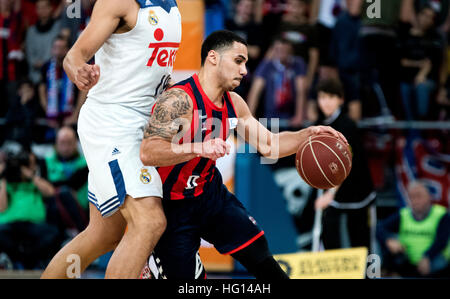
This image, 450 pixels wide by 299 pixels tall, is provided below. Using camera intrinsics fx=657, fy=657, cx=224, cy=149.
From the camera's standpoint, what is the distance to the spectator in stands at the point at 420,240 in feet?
23.4

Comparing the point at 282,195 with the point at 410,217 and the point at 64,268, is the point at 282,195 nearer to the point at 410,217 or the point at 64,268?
the point at 410,217

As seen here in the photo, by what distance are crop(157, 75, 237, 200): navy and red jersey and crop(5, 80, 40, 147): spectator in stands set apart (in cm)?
425

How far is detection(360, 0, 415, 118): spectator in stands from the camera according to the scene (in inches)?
311

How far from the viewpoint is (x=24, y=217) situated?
7.07m

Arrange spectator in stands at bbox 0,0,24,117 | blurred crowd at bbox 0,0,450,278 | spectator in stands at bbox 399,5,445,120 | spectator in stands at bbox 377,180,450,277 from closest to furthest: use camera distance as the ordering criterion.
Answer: spectator in stands at bbox 377,180,450,277, blurred crowd at bbox 0,0,450,278, spectator in stands at bbox 399,5,445,120, spectator in stands at bbox 0,0,24,117

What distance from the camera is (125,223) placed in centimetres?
404

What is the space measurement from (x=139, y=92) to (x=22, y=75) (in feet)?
17.3

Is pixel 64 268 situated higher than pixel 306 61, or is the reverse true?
pixel 306 61

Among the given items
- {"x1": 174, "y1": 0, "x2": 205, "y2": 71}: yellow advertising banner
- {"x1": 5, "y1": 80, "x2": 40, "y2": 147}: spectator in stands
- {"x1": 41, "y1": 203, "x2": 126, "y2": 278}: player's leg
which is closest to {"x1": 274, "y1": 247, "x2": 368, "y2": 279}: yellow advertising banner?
{"x1": 174, "y1": 0, "x2": 205, "y2": 71}: yellow advertising banner

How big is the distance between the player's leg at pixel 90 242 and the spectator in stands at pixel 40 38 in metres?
4.91

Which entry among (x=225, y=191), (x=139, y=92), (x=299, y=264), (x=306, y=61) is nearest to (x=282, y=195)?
(x=299, y=264)

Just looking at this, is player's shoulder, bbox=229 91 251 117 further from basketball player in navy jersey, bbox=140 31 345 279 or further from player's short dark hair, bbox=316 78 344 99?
player's short dark hair, bbox=316 78 344 99

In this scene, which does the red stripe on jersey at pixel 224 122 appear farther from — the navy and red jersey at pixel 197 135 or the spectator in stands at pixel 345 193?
the spectator in stands at pixel 345 193

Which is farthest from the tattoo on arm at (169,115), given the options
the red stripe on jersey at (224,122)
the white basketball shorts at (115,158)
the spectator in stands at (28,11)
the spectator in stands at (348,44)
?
the spectator in stands at (28,11)
